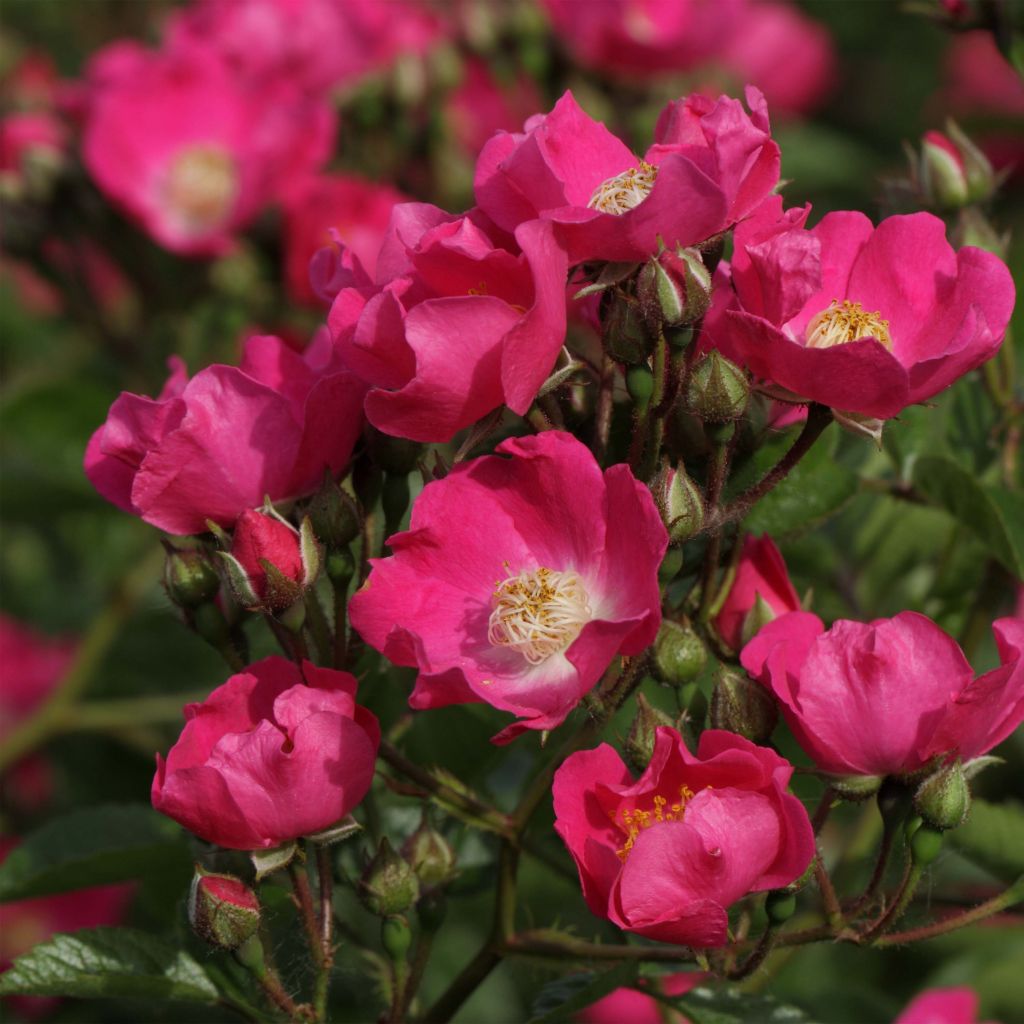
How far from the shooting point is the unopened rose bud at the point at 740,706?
128 centimetres

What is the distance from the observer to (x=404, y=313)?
121cm

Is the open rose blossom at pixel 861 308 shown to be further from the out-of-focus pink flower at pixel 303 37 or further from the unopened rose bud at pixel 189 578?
the out-of-focus pink flower at pixel 303 37

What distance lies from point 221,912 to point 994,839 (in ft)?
2.87

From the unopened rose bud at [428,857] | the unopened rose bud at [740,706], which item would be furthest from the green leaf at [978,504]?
the unopened rose bud at [428,857]

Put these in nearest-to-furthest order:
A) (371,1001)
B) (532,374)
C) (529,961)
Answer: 1. (532,374)
2. (529,961)
3. (371,1001)

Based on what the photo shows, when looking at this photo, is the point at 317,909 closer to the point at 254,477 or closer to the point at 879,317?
the point at 254,477

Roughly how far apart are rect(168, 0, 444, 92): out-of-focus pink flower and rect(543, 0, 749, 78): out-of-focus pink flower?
302 millimetres

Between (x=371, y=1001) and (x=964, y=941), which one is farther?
(x=964, y=941)

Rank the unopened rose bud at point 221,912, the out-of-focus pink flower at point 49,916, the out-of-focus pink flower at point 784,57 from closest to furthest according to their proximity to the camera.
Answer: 1. the unopened rose bud at point 221,912
2. the out-of-focus pink flower at point 49,916
3. the out-of-focus pink flower at point 784,57

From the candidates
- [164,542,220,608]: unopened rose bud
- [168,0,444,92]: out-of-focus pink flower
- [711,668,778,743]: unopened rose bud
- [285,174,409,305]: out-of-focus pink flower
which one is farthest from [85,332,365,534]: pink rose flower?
[168,0,444,92]: out-of-focus pink flower

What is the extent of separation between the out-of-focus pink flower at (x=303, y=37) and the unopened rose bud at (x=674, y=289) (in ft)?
6.99

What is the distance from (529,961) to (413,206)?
0.69 m

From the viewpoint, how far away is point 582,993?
1.37m

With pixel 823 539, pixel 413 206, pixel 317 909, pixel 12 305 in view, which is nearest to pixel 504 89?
pixel 12 305
